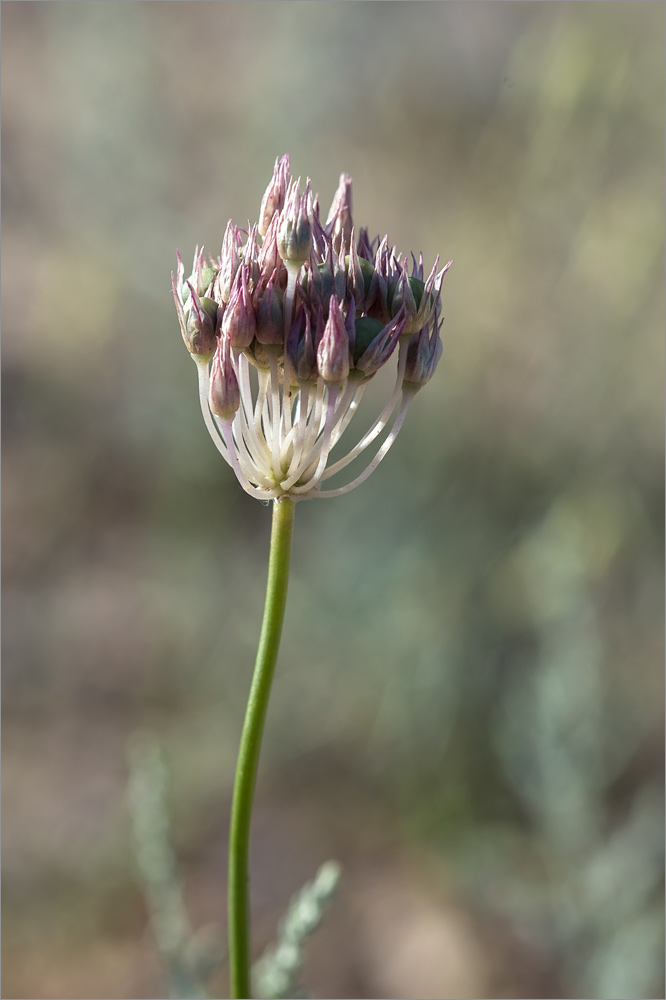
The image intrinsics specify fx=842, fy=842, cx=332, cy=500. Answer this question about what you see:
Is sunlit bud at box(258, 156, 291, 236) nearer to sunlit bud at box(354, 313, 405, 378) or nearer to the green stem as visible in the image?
sunlit bud at box(354, 313, 405, 378)

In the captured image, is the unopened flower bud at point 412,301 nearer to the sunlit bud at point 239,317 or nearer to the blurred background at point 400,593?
the sunlit bud at point 239,317

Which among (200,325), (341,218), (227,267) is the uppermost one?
(341,218)

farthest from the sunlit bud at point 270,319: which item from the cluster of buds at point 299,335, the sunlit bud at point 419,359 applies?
the sunlit bud at point 419,359

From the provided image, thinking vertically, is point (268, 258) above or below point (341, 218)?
below

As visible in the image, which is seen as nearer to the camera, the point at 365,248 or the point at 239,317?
the point at 239,317

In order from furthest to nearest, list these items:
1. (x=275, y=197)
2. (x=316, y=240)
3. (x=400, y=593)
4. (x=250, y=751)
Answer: (x=400, y=593), (x=275, y=197), (x=316, y=240), (x=250, y=751)

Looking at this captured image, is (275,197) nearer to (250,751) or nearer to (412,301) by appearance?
(412,301)

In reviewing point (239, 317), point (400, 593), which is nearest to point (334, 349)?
point (239, 317)

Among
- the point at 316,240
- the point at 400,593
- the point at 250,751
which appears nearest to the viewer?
the point at 250,751
